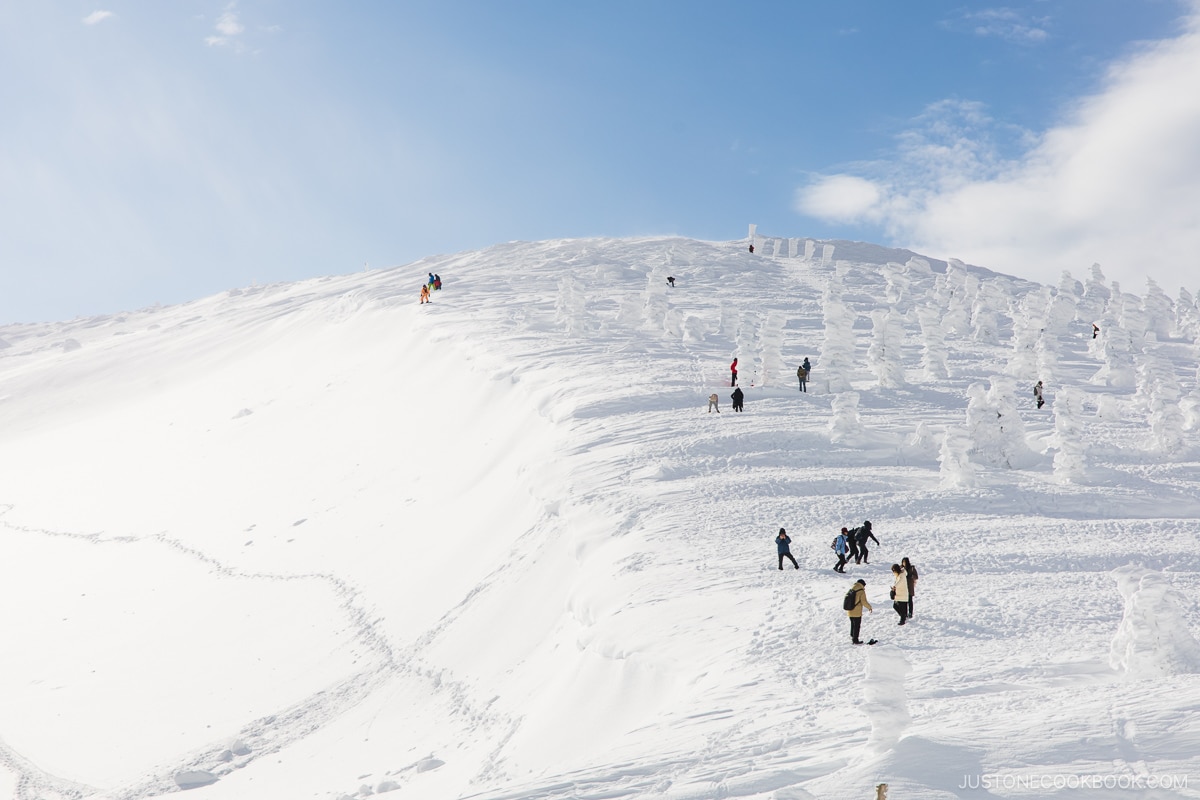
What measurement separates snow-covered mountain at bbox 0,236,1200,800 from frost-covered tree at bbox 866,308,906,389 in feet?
0.61

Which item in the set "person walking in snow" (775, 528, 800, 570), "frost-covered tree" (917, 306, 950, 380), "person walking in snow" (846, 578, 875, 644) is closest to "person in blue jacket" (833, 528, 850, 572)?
"person walking in snow" (775, 528, 800, 570)

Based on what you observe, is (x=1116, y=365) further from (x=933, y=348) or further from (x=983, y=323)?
(x=933, y=348)

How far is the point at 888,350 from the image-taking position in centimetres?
Answer: 4084

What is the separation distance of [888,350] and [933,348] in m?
5.34

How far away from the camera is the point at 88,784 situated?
75.1ft

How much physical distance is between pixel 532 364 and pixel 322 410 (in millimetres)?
15502

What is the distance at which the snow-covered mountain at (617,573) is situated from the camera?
41.5 feet

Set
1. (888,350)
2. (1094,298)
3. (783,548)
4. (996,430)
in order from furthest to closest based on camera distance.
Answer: (1094,298), (888,350), (996,430), (783,548)

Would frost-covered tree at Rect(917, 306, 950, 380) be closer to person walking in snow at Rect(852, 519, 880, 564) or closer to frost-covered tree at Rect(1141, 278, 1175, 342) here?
person walking in snow at Rect(852, 519, 880, 564)

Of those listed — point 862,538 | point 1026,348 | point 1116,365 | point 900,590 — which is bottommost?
point 900,590

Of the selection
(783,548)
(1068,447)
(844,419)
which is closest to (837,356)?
(844,419)

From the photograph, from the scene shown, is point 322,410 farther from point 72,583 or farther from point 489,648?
point 489,648

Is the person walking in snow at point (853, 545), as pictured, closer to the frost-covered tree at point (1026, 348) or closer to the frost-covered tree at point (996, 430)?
the frost-covered tree at point (996, 430)

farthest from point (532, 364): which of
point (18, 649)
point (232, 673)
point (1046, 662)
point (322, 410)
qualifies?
point (1046, 662)
